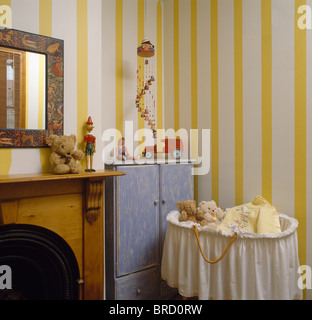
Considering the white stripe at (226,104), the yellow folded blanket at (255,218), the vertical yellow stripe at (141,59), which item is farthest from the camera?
the vertical yellow stripe at (141,59)

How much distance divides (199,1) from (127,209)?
2216mm

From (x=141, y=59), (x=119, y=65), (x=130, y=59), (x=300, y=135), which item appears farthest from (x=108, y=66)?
(x=300, y=135)

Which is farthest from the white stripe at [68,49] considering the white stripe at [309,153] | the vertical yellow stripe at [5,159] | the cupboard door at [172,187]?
the white stripe at [309,153]

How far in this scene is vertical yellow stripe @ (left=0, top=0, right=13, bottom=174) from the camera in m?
1.51

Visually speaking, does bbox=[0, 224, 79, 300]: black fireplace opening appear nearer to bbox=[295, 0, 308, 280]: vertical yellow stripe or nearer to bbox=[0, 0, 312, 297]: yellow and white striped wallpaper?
bbox=[0, 0, 312, 297]: yellow and white striped wallpaper

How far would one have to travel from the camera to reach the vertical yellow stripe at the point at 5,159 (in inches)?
59.5

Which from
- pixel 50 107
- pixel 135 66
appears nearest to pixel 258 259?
pixel 50 107

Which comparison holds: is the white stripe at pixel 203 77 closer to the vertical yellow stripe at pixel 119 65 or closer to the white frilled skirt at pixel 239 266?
the vertical yellow stripe at pixel 119 65

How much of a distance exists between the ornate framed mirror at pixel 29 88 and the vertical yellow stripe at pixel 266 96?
5.20 feet

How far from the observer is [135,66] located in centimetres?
263

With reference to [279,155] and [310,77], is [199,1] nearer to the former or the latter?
[310,77]

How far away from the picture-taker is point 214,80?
2.46m

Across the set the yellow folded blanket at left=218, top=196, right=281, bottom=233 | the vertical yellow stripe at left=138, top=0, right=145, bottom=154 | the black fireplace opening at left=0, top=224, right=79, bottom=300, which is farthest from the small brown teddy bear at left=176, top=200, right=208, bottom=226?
the vertical yellow stripe at left=138, top=0, right=145, bottom=154

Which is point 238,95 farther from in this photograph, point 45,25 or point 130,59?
point 45,25
